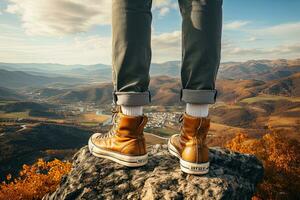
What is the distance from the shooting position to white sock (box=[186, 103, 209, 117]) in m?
3.41

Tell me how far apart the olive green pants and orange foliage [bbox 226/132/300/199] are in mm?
8791

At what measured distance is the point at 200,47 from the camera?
10.5ft

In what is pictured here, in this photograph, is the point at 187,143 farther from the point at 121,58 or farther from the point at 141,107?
the point at 121,58

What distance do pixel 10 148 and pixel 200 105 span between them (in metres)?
125

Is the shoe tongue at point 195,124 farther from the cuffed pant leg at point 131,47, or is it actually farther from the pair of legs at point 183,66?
the cuffed pant leg at point 131,47

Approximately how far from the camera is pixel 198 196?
3.58 m

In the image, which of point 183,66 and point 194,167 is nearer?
point 183,66

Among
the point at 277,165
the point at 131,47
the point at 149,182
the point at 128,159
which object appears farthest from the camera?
the point at 277,165

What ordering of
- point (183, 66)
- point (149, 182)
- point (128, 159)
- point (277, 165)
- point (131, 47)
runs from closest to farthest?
1. point (131, 47)
2. point (183, 66)
3. point (128, 159)
4. point (149, 182)
5. point (277, 165)

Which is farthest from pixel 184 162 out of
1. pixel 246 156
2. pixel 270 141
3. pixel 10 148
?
pixel 10 148

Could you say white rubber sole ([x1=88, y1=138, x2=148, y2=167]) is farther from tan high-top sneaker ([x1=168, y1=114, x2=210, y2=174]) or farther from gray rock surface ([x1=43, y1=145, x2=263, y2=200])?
tan high-top sneaker ([x1=168, y1=114, x2=210, y2=174])

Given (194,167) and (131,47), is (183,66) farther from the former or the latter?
(194,167)

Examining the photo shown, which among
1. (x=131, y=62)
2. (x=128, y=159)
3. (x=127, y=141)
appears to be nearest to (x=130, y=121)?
(x=127, y=141)

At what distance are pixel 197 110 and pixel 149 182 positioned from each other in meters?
1.21
